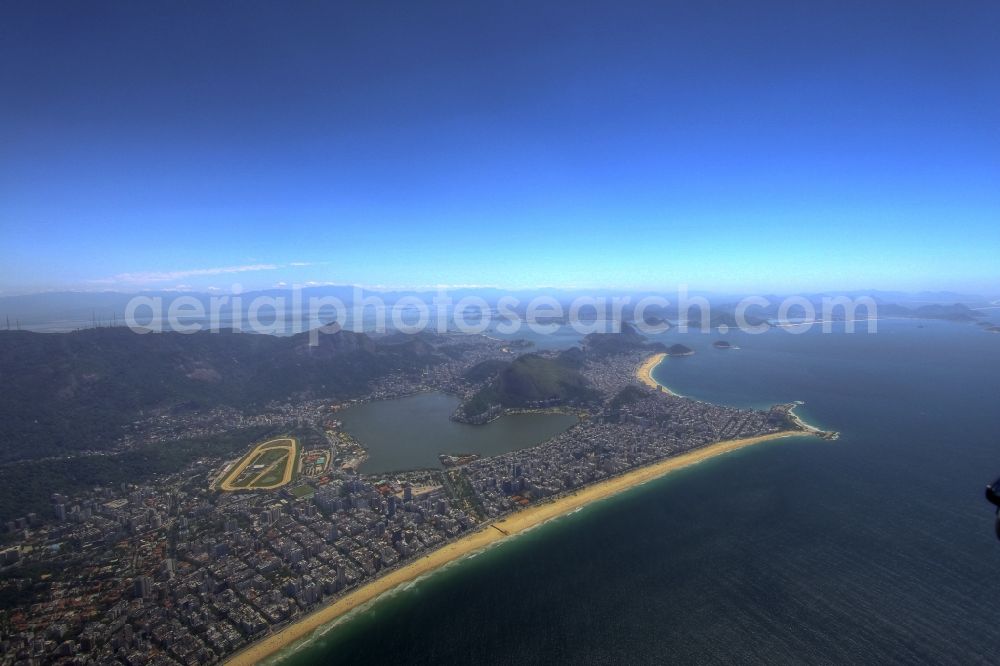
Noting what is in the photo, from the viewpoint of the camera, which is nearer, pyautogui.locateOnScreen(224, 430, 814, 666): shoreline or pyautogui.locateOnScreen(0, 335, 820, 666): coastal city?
pyautogui.locateOnScreen(224, 430, 814, 666): shoreline

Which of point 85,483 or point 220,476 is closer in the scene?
point 85,483

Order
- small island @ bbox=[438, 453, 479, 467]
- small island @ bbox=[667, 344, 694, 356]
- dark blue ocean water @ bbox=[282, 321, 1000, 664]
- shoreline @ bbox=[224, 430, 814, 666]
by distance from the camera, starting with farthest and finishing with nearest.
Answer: small island @ bbox=[667, 344, 694, 356] < small island @ bbox=[438, 453, 479, 467] < shoreline @ bbox=[224, 430, 814, 666] < dark blue ocean water @ bbox=[282, 321, 1000, 664]

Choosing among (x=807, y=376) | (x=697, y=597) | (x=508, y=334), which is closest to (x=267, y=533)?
(x=697, y=597)

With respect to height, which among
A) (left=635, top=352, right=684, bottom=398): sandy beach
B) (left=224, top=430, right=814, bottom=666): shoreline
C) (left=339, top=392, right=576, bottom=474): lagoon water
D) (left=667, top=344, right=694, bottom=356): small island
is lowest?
(left=224, top=430, right=814, bottom=666): shoreline

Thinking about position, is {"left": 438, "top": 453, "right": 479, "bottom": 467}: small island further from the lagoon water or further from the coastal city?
the lagoon water

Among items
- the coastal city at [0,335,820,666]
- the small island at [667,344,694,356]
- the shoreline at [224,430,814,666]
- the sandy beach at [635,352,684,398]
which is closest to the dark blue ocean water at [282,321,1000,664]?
the shoreline at [224,430,814,666]

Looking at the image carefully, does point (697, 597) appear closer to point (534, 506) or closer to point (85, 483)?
point (534, 506)

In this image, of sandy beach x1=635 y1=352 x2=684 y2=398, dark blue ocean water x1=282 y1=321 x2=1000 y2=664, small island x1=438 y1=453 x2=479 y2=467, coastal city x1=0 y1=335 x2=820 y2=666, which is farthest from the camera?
sandy beach x1=635 y1=352 x2=684 y2=398
